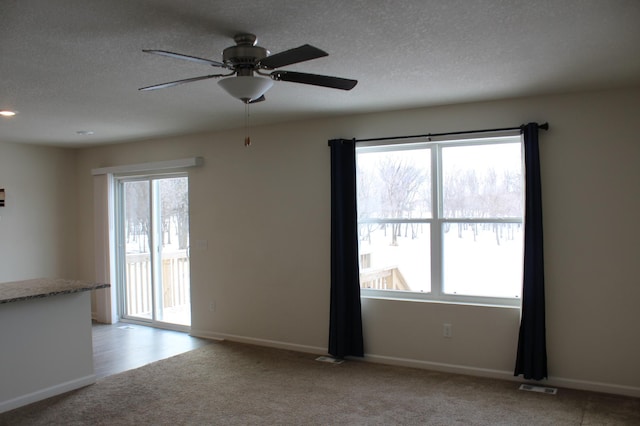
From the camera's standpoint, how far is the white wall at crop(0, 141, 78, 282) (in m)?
6.18

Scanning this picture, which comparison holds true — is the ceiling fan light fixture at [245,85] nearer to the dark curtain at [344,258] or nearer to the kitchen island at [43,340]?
the dark curtain at [344,258]

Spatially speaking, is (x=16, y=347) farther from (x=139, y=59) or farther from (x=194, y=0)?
(x=194, y=0)

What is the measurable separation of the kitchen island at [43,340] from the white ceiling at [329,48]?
4.96 feet

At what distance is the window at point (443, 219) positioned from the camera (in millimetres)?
4277

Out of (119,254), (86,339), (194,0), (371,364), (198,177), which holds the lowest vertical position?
(371,364)

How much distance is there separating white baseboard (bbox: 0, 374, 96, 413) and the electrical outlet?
3.02 metres

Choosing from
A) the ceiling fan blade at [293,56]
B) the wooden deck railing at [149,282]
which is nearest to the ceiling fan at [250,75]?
the ceiling fan blade at [293,56]

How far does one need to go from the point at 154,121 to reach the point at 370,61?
2725mm

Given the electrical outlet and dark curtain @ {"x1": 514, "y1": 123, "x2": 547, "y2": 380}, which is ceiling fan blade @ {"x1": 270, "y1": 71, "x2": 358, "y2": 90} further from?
the electrical outlet

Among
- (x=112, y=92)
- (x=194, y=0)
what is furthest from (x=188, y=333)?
(x=194, y=0)

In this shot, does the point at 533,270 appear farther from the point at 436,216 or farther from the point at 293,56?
the point at 293,56

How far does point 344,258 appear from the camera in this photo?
4766mm

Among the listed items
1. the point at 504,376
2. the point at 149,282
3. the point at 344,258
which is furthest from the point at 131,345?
the point at 504,376

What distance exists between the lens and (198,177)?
584cm
